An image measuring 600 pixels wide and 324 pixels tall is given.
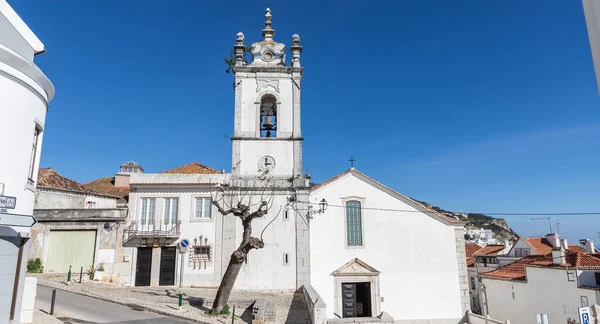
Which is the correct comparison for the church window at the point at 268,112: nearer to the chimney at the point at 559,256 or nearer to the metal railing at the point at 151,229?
the metal railing at the point at 151,229

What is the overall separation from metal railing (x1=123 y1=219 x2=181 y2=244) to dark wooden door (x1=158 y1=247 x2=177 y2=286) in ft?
2.80

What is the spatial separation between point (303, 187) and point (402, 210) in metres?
5.29

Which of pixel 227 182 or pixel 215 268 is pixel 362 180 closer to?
pixel 227 182

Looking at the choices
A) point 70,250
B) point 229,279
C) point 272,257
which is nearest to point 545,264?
point 272,257

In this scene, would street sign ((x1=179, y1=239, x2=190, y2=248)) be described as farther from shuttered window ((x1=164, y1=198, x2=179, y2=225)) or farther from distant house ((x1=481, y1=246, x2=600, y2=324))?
distant house ((x1=481, y1=246, x2=600, y2=324))

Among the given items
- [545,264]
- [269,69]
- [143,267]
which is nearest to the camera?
[143,267]

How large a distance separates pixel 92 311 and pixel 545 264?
Result: 2566 cm

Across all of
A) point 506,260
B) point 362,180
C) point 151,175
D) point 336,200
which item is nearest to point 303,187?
point 336,200

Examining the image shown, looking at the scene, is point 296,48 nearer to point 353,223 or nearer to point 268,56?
point 268,56

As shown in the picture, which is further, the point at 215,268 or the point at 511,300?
the point at 511,300

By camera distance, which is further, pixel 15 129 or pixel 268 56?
pixel 268 56

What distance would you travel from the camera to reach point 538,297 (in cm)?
2450

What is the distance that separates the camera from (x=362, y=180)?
20312 millimetres

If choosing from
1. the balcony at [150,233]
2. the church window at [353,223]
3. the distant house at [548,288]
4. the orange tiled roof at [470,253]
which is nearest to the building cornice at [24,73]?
the balcony at [150,233]
